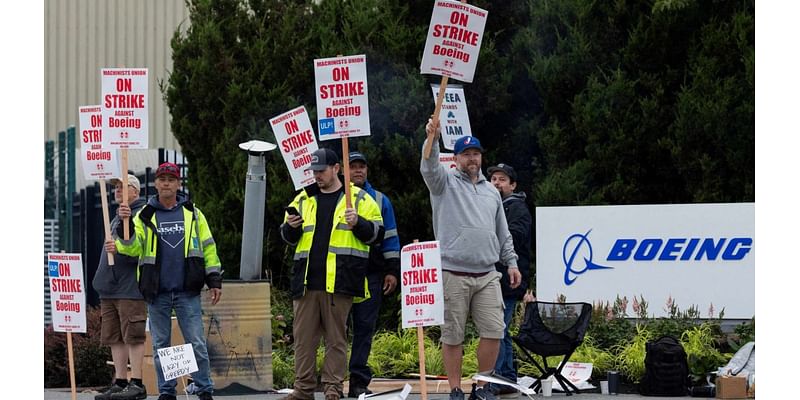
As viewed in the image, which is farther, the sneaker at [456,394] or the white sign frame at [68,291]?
the white sign frame at [68,291]

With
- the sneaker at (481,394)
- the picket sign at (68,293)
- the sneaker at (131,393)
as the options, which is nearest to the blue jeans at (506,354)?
the sneaker at (481,394)

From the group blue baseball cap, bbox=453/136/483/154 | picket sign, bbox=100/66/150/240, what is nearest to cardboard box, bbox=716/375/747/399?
blue baseball cap, bbox=453/136/483/154

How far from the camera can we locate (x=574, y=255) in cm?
1439

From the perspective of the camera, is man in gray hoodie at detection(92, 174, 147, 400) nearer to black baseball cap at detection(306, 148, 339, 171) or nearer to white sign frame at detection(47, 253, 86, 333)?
white sign frame at detection(47, 253, 86, 333)

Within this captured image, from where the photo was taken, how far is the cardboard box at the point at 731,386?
38.2 ft

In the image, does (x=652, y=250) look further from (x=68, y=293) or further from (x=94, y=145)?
(x=68, y=293)

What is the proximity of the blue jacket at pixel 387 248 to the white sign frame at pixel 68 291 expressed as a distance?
2419mm

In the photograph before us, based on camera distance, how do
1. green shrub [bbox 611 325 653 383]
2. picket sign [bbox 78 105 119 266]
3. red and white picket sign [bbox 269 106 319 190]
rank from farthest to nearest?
green shrub [bbox 611 325 653 383] → red and white picket sign [bbox 269 106 319 190] → picket sign [bbox 78 105 119 266]

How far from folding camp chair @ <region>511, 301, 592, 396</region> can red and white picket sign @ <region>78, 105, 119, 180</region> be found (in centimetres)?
378

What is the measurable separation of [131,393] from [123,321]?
0.65 metres

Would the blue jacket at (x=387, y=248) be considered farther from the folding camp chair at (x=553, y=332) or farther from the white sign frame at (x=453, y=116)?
the white sign frame at (x=453, y=116)

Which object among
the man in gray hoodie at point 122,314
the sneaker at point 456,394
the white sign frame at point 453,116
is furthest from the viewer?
the white sign frame at point 453,116

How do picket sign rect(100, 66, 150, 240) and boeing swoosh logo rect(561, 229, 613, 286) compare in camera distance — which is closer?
picket sign rect(100, 66, 150, 240)

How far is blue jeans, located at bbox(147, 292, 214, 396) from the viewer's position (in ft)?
34.9
